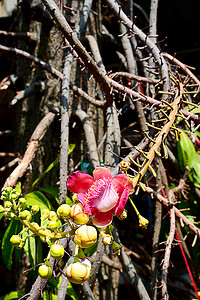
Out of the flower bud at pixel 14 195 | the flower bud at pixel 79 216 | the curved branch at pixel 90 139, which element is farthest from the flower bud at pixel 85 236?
the curved branch at pixel 90 139

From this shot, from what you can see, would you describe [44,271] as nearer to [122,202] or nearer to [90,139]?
[122,202]

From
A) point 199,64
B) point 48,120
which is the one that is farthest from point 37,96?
point 199,64

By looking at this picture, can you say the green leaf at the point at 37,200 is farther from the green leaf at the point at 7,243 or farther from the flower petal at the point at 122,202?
the flower petal at the point at 122,202

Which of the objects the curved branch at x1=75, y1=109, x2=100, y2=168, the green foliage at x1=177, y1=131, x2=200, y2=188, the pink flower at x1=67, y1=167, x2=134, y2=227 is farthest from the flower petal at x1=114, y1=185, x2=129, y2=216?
the green foliage at x1=177, y1=131, x2=200, y2=188

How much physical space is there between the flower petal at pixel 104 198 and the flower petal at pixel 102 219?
11 millimetres

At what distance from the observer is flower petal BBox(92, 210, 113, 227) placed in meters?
0.38

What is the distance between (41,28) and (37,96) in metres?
0.29

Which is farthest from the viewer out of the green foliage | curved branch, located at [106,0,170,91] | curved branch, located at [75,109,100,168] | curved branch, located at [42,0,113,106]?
the green foliage

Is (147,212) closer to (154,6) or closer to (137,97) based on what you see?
(137,97)

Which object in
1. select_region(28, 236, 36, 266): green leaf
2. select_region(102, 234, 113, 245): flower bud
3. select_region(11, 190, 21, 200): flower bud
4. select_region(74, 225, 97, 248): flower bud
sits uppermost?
select_region(11, 190, 21, 200): flower bud

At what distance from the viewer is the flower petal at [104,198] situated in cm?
38

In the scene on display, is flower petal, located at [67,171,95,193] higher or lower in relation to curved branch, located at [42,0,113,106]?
lower

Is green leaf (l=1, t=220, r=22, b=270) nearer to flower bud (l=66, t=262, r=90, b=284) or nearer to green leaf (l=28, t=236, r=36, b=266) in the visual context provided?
green leaf (l=28, t=236, r=36, b=266)

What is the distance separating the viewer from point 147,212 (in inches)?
49.8
